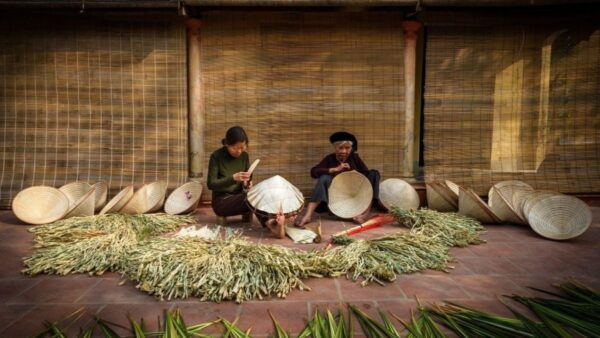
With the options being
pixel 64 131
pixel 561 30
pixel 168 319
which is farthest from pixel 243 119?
pixel 561 30

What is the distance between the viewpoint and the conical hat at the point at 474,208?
410 cm

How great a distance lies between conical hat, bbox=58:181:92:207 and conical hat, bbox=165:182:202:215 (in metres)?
0.98

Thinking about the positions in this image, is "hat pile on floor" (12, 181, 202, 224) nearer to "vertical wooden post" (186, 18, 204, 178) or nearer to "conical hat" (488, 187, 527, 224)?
"vertical wooden post" (186, 18, 204, 178)

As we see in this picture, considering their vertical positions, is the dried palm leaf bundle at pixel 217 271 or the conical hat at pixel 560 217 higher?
the conical hat at pixel 560 217

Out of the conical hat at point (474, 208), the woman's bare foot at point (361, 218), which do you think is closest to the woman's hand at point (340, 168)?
the woman's bare foot at point (361, 218)

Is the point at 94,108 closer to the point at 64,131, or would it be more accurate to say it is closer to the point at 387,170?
the point at 64,131

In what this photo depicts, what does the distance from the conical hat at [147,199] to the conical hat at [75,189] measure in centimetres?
70

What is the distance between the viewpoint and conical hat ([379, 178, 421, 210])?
4.77m

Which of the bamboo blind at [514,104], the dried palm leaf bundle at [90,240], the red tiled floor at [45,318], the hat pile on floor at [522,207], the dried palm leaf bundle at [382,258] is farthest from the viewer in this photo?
the bamboo blind at [514,104]

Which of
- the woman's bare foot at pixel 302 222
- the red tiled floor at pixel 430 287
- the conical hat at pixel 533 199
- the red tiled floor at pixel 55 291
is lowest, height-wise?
the red tiled floor at pixel 55 291

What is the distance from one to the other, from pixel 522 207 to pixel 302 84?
115 inches

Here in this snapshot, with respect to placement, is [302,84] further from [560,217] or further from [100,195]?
[560,217]

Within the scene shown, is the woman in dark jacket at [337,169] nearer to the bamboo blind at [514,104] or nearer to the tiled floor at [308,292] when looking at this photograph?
the bamboo blind at [514,104]

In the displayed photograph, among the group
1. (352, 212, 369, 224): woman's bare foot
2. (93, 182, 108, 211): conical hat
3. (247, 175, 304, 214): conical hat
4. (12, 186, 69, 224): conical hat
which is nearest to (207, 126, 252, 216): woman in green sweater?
(247, 175, 304, 214): conical hat
